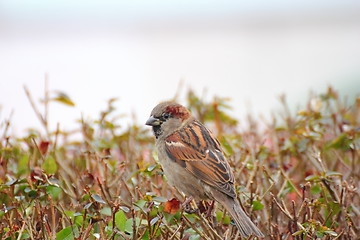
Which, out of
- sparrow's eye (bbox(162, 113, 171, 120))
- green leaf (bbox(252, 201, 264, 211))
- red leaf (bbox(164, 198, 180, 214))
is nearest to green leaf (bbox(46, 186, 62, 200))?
red leaf (bbox(164, 198, 180, 214))

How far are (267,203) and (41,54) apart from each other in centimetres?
979

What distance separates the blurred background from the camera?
10000 millimetres

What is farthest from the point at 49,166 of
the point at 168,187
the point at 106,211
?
the point at 168,187

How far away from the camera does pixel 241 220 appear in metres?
2.70

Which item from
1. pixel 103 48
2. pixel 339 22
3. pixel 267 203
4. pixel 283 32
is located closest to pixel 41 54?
pixel 103 48

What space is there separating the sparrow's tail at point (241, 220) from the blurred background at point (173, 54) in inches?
167

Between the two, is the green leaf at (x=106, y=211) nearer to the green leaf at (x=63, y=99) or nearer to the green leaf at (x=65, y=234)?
the green leaf at (x=65, y=234)

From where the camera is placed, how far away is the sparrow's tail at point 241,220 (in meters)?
2.62

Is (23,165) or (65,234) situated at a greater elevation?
(23,165)

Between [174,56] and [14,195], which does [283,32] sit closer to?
[174,56]

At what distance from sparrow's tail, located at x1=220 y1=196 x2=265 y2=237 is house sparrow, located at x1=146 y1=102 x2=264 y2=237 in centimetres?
1

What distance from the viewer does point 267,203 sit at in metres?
3.07

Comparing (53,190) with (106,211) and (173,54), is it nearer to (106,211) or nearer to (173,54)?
(106,211)

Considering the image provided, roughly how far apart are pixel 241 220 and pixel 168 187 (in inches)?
32.0
